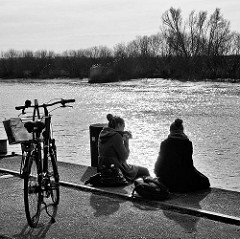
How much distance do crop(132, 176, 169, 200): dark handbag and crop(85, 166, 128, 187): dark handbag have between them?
2.30 feet

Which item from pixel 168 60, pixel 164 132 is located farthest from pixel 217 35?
pixel 164 132

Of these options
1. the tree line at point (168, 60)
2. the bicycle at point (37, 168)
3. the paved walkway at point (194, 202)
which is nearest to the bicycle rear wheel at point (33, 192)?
the bicycle at point (37, 168)

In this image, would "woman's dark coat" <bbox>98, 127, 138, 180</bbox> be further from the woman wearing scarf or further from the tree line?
the tree line

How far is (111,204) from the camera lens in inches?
263

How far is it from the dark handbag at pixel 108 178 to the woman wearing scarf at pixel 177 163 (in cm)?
64

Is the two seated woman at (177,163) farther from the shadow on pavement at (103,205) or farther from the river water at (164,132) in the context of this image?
the river water at (164,132)

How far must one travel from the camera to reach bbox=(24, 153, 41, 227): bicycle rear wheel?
5592mm

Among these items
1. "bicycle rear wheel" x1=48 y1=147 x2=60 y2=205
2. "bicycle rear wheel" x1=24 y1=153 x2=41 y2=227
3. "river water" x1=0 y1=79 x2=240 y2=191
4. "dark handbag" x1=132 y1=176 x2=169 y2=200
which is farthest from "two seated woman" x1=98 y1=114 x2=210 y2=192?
"river water" x1=0 y1=79 x2=240 y2=191

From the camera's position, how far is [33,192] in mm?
5730

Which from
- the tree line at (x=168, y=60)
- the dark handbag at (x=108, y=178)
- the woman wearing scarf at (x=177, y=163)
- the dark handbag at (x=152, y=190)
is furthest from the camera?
the tree line at (x=168, y=60)

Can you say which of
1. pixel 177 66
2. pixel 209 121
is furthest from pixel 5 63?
pixel 209 121

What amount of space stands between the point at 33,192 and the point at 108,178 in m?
2.04

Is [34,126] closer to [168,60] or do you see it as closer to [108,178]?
[108,178]

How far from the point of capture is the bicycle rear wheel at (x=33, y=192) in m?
5.59
